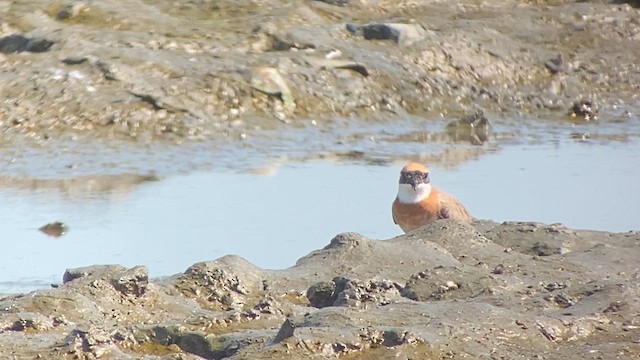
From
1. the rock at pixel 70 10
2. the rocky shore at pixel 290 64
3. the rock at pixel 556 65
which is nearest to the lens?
the rocky shore at pixel 290 64

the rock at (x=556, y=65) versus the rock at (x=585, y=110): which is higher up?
the rock at (x=556, y=65)

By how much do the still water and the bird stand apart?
0.64 feet

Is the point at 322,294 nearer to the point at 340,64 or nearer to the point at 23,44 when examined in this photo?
the point at 340,64

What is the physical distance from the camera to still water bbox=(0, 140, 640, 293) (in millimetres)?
7812

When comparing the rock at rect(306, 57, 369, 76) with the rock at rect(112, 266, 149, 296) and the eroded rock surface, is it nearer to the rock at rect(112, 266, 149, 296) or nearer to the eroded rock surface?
the eroded rock surface

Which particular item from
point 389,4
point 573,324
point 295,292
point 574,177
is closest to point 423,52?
point 389,4

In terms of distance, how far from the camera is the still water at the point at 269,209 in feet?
25.6

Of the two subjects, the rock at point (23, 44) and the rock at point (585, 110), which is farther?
the rock at point (585, 110)

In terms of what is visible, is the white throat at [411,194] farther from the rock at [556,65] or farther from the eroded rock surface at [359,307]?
the rock at [556,65]

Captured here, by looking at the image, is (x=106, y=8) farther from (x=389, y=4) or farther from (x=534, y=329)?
(x=534, y=329)

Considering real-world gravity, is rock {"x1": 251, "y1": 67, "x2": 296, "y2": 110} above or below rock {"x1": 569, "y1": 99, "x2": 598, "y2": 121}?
above

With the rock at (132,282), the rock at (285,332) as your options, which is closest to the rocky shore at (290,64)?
the rock at (132,282)

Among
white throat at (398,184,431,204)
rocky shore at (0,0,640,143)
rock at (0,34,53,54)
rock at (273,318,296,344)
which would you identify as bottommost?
rocky shore at (0,0,640,143)

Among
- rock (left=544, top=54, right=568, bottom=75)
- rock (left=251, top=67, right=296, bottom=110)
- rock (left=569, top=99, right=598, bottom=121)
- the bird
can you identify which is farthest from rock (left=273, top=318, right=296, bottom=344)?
rock (left=544, top=54, right=568, bottom=75)
